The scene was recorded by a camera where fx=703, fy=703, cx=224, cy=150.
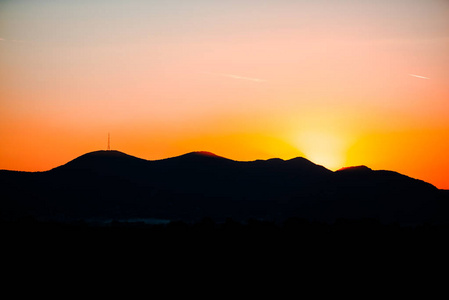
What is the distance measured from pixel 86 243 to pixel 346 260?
2765 cm

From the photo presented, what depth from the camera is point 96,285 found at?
48.6 m

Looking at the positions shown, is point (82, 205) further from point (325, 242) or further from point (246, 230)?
point (325, 242)

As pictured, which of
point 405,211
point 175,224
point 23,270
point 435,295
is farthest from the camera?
point 405,211

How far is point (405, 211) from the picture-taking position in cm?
19350

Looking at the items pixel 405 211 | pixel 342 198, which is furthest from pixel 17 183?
pixel 405 211

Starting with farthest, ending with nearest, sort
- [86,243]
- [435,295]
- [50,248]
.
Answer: [86,243] < [50,248] < [435,295]

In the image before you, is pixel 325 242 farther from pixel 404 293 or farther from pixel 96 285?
pixel 96 285

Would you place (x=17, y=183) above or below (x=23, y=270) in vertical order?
above

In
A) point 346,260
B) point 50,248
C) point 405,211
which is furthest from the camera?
point 405,211

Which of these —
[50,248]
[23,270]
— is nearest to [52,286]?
[23,270]

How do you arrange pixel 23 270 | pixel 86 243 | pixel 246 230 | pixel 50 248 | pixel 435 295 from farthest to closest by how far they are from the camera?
pixel 246 230, pixel 86 243, pixel 50 248, pixel 23 270, pixel 435 295

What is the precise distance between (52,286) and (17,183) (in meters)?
159

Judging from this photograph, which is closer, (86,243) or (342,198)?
(86,243)

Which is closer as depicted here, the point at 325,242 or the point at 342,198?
the point at 325,242
